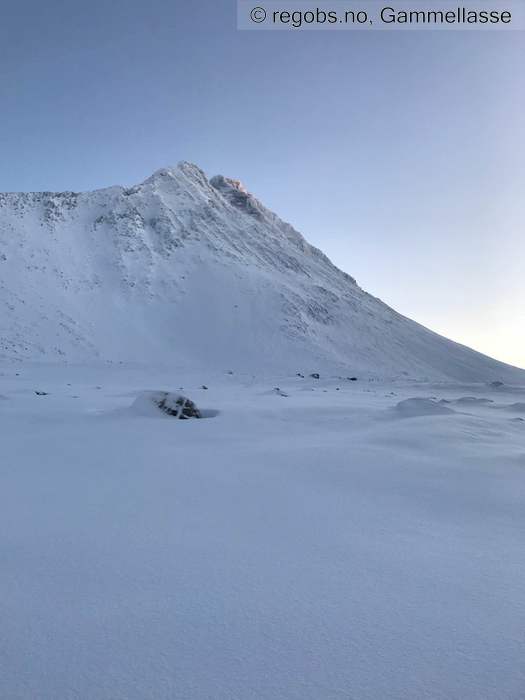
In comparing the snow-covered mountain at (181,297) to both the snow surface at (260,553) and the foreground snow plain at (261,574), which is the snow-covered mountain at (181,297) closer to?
the snow surface at (260,553)

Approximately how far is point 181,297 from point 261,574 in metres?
42.1

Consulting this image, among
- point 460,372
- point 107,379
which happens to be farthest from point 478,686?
point 460,372

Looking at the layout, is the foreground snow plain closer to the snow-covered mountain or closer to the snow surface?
the snow surface

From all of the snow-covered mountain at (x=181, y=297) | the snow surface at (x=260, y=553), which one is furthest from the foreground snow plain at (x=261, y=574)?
the snow-covered mountain at (x=181, y=297)

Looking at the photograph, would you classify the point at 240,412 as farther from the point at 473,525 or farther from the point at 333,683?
the point at 333,683

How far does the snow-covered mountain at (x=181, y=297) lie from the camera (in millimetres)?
34375

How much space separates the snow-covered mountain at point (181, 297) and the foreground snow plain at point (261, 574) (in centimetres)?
2764

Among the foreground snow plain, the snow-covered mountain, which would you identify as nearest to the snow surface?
the foreground snow plain

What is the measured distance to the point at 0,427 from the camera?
5.73 m

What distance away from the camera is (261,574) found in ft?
6.82

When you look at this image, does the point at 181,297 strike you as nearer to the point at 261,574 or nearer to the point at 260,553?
the point at 260,553

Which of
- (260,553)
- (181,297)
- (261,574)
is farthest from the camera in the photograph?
(181,297)

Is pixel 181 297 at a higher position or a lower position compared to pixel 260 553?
higher

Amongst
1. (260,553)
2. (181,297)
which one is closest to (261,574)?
(260,553)
